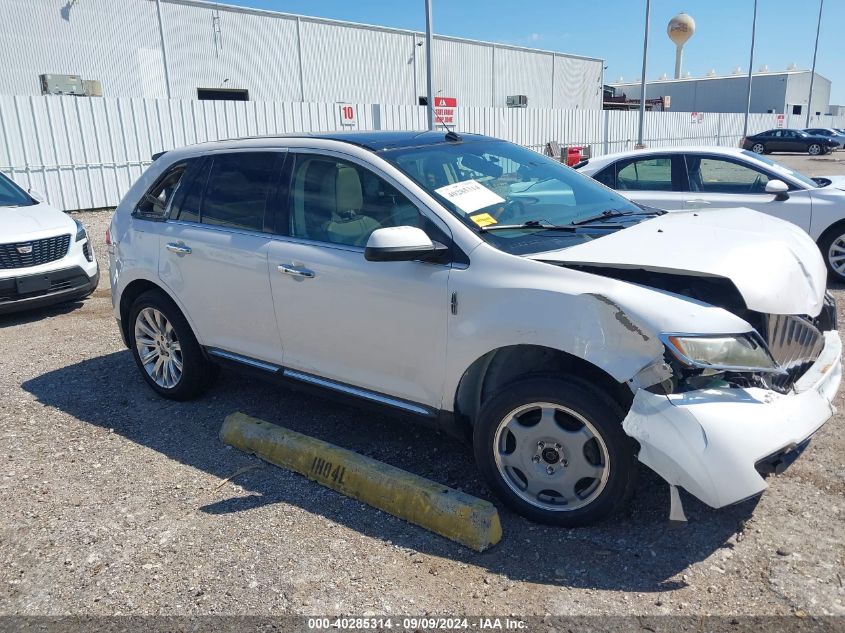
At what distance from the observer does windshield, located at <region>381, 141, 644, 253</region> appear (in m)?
3.39

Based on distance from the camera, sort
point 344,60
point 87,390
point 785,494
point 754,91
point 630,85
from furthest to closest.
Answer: point 630,85 < point 754,91 < point 344,60 < point 87,390 < point 785,494

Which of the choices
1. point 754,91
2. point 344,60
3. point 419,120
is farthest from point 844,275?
point 754,91

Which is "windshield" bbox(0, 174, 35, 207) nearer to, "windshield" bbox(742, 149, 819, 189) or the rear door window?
the rear door window

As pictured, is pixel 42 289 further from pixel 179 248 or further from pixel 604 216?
pixel 604 216

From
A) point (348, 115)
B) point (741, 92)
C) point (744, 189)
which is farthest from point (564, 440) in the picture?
point (741, 92)

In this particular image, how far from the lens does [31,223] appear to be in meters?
7.37

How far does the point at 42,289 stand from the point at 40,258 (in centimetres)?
34

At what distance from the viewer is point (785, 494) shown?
3.36m

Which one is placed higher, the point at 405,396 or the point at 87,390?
the point at 405,396

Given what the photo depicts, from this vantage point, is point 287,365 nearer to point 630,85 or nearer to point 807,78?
point 807,78

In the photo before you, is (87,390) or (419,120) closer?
(87,390)

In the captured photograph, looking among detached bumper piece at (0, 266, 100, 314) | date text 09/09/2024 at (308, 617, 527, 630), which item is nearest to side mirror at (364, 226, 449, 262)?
date text 09/09/2024 at (308, 617, 527, 630)

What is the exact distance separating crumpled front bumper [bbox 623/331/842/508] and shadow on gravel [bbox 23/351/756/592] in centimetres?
48

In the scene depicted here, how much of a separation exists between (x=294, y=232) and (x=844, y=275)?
6655 mm
